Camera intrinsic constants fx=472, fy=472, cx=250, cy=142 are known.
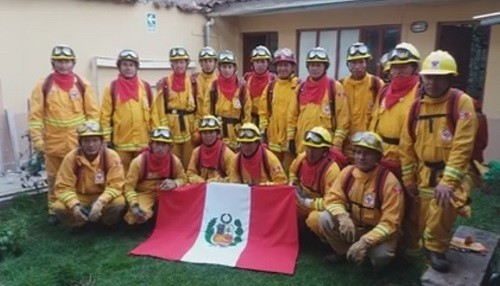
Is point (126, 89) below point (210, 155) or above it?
above

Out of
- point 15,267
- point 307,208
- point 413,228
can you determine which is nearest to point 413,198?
point 413,228

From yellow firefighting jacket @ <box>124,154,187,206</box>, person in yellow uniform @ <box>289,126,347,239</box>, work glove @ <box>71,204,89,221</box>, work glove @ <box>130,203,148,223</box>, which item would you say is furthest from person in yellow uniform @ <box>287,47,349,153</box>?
work glove @ <box>71,204,89,221</box>

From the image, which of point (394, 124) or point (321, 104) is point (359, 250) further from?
point (321, 104)

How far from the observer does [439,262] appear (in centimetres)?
371

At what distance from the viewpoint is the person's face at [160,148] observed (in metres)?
5.21

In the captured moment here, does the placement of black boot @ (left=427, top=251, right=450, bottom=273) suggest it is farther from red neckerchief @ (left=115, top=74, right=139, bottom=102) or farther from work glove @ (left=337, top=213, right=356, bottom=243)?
red neckerchief @ (left=115, top=74, right=139, bottom=102)

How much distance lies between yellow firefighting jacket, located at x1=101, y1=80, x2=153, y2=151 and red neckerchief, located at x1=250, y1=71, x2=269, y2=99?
1.42 meters

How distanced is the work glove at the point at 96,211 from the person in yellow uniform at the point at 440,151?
3.10 metres

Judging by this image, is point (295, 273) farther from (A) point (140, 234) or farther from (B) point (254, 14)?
(B) point (254, 14)

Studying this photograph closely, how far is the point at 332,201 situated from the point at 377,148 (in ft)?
2.04

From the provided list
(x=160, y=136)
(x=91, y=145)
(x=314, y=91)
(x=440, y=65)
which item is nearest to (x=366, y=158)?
(x=440, y=65)

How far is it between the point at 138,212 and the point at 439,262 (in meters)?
3.01

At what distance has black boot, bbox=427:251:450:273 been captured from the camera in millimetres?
3695

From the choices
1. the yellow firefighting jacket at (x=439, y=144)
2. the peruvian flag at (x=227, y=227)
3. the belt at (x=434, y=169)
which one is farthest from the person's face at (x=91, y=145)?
the belt at (x=434, y=169)
